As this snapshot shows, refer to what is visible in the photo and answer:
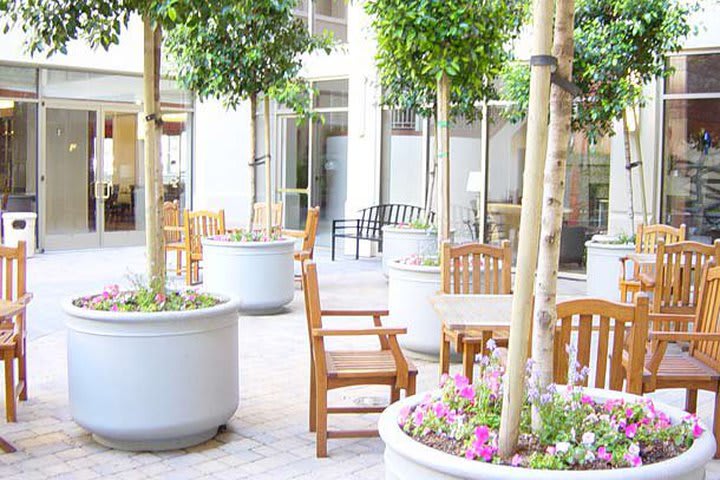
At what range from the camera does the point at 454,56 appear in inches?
310

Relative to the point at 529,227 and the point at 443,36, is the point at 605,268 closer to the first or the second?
the point at 443,36

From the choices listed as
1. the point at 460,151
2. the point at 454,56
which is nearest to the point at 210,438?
the point at 454,56

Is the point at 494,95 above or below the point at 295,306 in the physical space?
above

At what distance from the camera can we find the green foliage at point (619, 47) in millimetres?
9680

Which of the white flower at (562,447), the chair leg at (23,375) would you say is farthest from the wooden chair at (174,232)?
the white flower at (562,447)

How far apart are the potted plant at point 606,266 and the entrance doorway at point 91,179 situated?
9379 mm

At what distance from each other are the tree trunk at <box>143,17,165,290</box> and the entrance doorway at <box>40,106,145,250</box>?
36.1 ft

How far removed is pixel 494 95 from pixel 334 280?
3226 millimetres

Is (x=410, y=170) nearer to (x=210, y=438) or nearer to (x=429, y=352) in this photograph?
(x=429, y=352)

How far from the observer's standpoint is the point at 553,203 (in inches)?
121

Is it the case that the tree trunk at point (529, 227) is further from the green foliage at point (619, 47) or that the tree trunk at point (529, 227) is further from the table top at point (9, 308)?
the green foliage at point (619, 47)

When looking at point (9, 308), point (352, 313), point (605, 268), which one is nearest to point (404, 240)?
point (605, 268)

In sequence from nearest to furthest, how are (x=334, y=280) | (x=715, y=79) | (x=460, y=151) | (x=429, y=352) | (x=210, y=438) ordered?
1. (x=210, y=438)
2. (x=429, y=352)
3. (x=715, y=79)
4. (x=334, y=280)
5. (x=460, y=151)

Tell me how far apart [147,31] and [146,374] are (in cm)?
201
